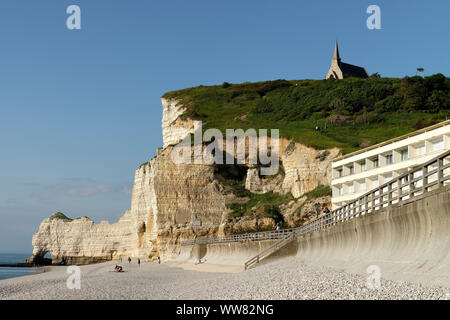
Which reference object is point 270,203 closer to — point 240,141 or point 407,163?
point 240,141

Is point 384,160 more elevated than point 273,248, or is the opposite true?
point 384,160

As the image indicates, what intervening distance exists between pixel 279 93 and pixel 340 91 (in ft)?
58.9

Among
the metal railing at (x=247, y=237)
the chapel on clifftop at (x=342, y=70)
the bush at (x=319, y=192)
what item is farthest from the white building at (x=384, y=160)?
the chapel on clifftop at (x=342, y=70)

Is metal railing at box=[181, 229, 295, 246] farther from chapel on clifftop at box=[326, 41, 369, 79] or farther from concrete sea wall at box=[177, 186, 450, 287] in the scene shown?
chapel on clifftop at box=[326, 41, 369, 79]

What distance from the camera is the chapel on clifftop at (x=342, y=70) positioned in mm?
143125

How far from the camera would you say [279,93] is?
118 metres

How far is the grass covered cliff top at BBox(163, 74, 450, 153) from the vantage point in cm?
7529

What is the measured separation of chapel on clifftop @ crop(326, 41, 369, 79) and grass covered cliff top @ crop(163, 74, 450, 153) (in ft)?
74.6

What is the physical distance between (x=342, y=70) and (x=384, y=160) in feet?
347

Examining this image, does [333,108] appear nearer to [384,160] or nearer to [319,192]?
[319,192]

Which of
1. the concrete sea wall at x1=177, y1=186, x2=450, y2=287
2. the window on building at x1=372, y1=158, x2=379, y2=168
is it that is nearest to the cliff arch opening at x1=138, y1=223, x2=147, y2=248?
the window on building at x1=372, y1=158, x2=379, y2=168

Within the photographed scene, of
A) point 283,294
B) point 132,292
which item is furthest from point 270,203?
point 283,294

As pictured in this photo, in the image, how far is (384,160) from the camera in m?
42.1

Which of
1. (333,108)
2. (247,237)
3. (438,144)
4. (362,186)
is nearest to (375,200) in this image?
(438,144)
